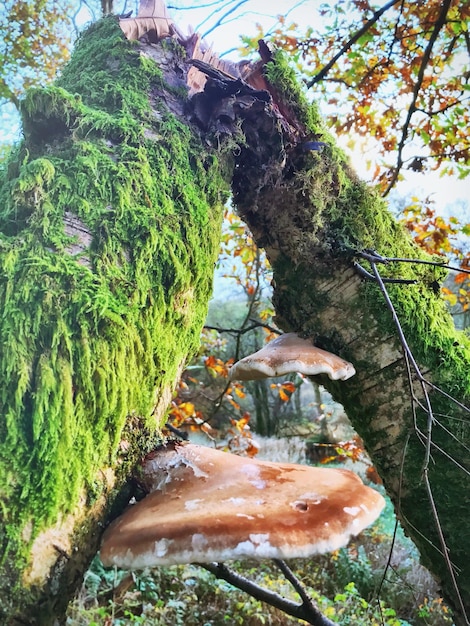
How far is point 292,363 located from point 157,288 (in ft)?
2.04

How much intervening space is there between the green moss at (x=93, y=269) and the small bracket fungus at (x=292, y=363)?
0.93 ft

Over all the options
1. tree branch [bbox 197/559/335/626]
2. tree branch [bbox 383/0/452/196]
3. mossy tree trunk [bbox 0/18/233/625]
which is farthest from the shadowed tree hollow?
tree branch [bbox 383/0/452/196]

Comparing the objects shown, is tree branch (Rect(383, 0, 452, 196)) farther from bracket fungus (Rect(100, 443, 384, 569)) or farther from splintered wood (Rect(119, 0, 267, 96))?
bracket fungus (Rect(100, 443, 384, 569))

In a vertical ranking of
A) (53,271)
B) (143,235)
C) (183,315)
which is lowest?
(183,315)

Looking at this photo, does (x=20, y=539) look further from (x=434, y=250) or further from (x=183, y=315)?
(x=434, y=250)

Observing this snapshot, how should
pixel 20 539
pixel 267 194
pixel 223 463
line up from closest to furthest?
pixel 20 539, pixel 223 463, pixel 267 194

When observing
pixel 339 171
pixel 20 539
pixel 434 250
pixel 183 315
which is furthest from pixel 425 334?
pixel 434 250

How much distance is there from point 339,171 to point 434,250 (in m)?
4.21

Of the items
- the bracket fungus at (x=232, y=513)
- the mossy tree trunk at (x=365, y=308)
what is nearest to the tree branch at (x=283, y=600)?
the mossy tree trunk at (x=365, y=308)

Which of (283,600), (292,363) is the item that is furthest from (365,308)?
(283,600)

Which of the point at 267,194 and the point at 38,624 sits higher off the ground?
the point at 267,194

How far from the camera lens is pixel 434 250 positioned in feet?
18.8

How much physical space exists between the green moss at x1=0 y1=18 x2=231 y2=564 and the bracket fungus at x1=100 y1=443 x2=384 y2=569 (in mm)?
172

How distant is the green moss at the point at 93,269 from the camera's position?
1034mm
